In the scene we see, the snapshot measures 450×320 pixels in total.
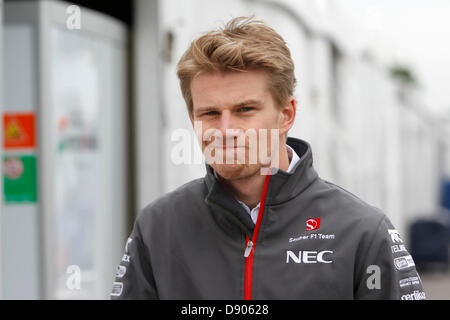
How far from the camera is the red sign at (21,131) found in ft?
11.5

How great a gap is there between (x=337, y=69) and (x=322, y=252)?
16.9 ft

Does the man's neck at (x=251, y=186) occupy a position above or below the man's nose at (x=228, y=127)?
below

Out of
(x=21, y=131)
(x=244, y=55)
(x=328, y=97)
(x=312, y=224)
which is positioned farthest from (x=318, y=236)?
(x=328, y=97)

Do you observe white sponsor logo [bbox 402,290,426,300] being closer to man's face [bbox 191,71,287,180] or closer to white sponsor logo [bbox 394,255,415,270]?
white sponsor logo [bbox 394,255,415,270]

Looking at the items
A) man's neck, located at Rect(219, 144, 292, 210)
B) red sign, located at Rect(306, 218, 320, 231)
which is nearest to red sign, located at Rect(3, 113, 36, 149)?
man's neck, located at Rect(219, 144, 292, 210)

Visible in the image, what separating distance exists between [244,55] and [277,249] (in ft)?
1.20

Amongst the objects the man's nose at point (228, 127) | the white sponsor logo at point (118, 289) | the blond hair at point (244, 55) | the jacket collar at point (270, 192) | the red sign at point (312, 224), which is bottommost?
the white sponsor logo at point (118, 289)

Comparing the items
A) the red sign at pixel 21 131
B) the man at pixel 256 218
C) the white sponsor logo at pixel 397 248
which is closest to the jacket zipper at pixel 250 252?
the man at pixel 256 218

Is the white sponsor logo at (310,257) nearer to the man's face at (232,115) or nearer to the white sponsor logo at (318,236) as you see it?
the white sponsor logo at (318,236)

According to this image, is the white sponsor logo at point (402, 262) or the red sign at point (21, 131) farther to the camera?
the red sign at point (21, 131)

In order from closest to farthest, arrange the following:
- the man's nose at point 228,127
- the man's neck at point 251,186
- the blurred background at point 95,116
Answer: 1. the man's nose at point 228,127
2. the man's neck at point 251,186
3. the blurred background at point 95,116

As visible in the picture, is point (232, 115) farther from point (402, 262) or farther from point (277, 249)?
point (402, 262)

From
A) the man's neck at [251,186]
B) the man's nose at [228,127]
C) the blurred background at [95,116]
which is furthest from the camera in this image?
the blurred background at [95,116]

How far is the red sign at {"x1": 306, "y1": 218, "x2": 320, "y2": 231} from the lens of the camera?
4.33ft
